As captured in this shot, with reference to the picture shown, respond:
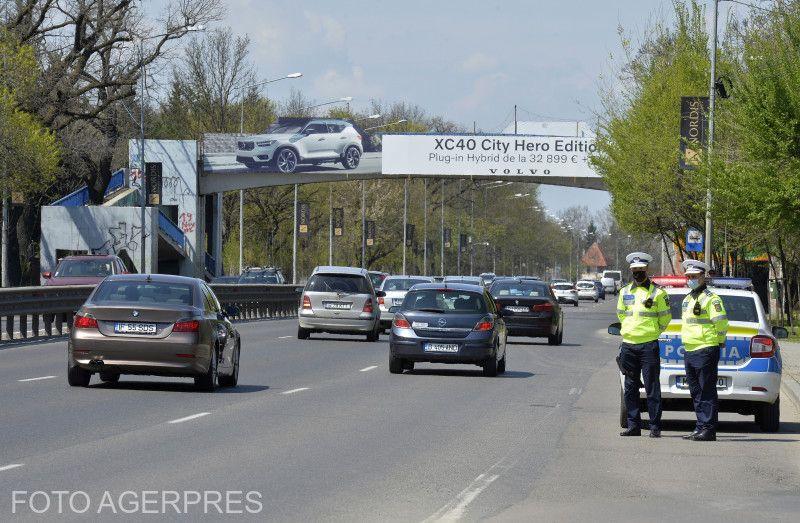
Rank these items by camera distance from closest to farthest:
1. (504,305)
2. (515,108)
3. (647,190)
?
(504,305) → (647,190) → (515,108)

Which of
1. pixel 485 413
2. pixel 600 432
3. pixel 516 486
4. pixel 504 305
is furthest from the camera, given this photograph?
pixel 504 305

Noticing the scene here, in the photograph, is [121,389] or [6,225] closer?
[121,389]

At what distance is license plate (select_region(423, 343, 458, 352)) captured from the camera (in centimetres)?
2566

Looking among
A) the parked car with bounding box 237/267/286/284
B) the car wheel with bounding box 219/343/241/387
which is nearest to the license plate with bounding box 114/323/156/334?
the car wheel with bounding box 219/343/241/387

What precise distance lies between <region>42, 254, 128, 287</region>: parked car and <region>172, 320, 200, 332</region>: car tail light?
68.0 feet

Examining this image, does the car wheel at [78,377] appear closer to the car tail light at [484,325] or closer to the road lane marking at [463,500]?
the car tail light at [484,325]

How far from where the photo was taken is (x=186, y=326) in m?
20.1

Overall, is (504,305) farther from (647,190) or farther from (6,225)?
(6,225)

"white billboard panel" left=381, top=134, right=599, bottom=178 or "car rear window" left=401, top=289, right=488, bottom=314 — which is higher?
"white billboard panel" left=381, top=134, right=599, bottom=178

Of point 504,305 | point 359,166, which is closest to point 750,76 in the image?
point 504,305

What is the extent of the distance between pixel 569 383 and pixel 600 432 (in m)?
8.41

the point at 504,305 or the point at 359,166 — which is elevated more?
the point at 359,166

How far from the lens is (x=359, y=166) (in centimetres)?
7712

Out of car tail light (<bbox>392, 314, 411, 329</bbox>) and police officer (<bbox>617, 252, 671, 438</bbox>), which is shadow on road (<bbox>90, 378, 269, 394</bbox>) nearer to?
car tail light (<bbox>392, 314, 411, 329</bbox>)
